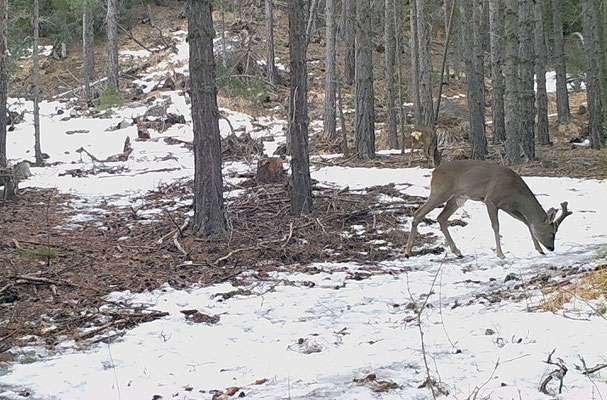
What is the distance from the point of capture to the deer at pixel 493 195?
25.9 ft

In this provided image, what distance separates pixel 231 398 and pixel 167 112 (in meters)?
24.0

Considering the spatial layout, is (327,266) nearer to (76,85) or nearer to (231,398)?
(231,398)

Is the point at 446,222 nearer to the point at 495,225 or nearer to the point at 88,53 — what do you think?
the point at 495,225

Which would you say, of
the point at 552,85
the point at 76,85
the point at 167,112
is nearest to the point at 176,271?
the point at 167,112

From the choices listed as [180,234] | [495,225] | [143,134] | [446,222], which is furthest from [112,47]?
[495,225]

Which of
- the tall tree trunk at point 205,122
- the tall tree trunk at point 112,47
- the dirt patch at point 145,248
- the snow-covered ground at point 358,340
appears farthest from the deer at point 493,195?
the tall tree trunk at point 112,47

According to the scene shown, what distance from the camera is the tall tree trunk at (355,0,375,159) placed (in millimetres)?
16219

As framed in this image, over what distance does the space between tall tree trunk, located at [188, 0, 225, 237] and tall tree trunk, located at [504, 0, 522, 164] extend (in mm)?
7725

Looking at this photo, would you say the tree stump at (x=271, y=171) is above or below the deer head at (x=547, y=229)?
above

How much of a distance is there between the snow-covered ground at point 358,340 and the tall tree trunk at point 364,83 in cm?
825

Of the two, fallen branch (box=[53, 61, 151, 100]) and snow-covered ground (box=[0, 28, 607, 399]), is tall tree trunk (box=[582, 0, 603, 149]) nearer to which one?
snow-covered ground (box=[0, 28, 607, 399])

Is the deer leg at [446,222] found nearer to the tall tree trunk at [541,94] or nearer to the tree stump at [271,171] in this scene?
the tree stump at [271,171]

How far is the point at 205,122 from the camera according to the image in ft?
29.6

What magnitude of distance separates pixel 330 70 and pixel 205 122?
13976 mm
